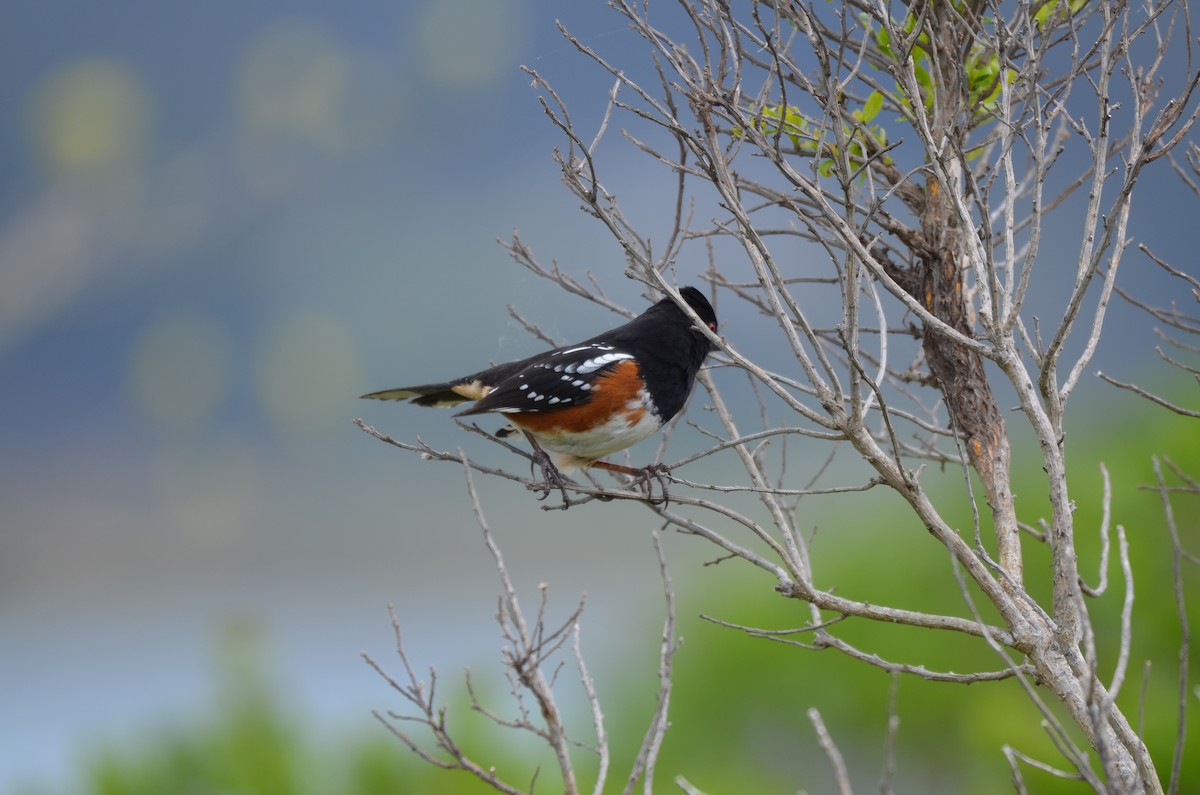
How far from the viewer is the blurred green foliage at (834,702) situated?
172 inches

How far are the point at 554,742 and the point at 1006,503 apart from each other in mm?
1094

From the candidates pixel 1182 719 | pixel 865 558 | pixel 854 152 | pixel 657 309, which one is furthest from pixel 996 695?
pixel 1182 719

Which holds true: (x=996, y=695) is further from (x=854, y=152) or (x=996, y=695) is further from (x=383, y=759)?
(x=854, y=152)

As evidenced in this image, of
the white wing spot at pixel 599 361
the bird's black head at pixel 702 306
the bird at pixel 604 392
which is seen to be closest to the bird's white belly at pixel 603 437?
the bird at pixel 604 392

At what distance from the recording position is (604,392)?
2707 mm

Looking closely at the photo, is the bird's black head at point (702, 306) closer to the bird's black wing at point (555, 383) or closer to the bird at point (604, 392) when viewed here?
the bird at point (604, 392)

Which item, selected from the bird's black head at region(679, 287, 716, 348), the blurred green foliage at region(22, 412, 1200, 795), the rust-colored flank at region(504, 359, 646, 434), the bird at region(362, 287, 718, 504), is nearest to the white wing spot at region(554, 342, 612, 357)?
the bird at region(362, 287, 718, 504)

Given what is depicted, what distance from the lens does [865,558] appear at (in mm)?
6648

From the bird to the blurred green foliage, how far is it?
187 centimetres

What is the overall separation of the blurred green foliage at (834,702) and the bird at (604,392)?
187cm

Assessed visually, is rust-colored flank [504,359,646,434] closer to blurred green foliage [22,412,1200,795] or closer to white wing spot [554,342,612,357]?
white wing spot [554,342,612,357]

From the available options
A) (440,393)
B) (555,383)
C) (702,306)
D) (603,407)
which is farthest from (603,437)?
(440,393)

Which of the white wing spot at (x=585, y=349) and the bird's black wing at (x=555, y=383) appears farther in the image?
the white wing spot at (x=585, y=349)

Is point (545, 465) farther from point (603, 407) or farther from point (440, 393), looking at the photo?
point (440, 393)
